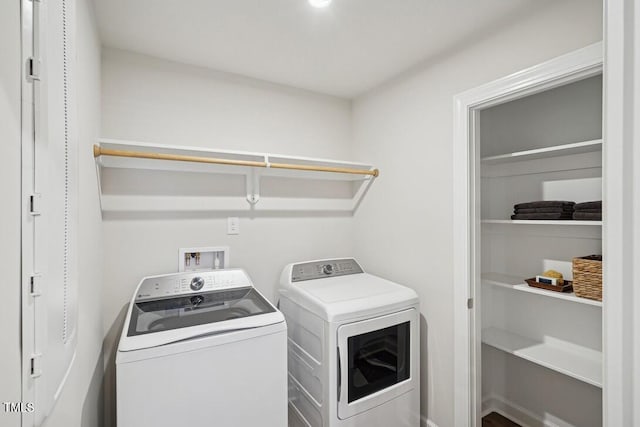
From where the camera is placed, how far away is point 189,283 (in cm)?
185

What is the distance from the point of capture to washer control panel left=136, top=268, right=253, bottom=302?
1.76 meters

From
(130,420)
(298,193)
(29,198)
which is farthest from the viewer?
(298,193)

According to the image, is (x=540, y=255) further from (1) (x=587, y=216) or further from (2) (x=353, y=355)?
(2) (x=353, y=355)

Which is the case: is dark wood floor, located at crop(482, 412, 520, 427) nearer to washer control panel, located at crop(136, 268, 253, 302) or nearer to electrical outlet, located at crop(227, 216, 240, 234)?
washer control panel, located at crop(136, 268, 253, 302)

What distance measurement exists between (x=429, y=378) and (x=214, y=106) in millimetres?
2434

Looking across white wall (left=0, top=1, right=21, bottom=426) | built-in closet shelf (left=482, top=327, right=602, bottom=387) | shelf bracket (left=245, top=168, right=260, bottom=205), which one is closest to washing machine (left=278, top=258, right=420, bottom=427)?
built-in closet shelf (left=482, top=327, right=602, bottom=387)

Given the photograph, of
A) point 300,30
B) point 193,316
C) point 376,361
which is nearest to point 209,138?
point 300,30

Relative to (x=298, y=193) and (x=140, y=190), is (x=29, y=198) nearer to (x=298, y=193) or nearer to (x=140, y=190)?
(x=140, y=190)

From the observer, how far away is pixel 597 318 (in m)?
1.74

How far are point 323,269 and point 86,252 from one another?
1496 millimetres

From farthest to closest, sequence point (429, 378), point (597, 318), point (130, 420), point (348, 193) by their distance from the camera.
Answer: point (348, 193)
point (429, 378)
point (597, 318)
point (130, 420)

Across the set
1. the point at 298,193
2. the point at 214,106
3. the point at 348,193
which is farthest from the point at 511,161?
the point at 214,106

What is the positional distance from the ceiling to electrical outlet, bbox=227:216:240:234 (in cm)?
110

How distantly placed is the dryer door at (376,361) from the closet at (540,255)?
1.98 ft
